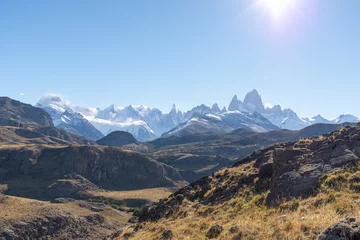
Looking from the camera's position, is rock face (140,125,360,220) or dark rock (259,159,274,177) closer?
rock face (140,125,360,220)

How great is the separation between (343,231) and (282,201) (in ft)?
36.8

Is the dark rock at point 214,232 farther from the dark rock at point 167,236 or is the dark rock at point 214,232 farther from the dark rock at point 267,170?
the dark rock at point 267,170

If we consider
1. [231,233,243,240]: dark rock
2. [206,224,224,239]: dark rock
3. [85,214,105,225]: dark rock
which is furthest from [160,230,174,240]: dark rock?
[85,214,105,225]: dark rock

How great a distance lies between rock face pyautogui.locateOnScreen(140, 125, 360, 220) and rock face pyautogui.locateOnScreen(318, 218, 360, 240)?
10.6 m

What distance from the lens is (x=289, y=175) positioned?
78.4ft

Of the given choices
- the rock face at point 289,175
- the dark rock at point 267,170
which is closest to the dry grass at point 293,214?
the rock face at point 289,175

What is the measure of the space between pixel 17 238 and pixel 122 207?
222 ft

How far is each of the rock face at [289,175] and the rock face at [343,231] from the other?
10.6 meters

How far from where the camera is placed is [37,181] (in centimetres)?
17038

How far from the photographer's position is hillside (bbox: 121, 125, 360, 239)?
14922 mm

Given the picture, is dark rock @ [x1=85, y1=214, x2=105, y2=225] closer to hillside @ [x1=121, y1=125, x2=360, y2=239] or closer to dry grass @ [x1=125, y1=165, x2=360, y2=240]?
hillside @ [x1=121, y1=125, x2=360, y2=239]

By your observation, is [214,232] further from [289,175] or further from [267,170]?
[267,170]

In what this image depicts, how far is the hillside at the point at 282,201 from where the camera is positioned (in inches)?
587

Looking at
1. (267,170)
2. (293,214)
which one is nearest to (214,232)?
(293,214)
